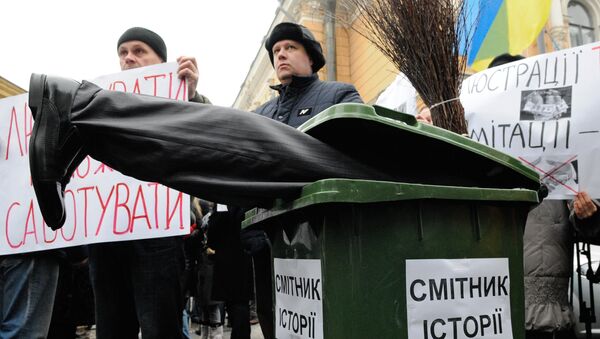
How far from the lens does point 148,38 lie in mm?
2898

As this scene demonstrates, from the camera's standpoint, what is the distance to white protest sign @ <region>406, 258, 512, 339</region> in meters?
1.47

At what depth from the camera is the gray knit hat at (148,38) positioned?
2.83m

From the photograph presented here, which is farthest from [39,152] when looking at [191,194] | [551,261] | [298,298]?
[551,261]

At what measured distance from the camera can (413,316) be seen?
146 cm

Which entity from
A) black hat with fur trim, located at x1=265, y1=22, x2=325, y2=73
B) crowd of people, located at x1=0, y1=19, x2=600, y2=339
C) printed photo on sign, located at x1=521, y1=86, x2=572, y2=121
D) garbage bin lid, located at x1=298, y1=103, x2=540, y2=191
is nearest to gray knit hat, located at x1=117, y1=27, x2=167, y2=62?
crowd of people, located at x1=0, y1=19, x2=600, y2=339

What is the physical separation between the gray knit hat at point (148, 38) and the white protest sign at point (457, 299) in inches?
82.7

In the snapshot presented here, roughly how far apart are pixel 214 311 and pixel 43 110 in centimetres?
465

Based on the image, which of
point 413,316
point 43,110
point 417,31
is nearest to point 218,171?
point 43,110

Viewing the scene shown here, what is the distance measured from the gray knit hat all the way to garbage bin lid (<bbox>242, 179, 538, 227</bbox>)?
1688 millimetres

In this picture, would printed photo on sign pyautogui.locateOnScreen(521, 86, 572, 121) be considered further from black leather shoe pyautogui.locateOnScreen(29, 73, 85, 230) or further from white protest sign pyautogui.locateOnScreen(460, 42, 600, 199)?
black leather shoe pyautogui.locateOnScreen(29, 73, 85, 230)

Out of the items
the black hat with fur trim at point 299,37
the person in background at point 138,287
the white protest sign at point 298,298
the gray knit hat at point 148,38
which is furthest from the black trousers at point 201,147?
the black hat with fur trim at point 299,37

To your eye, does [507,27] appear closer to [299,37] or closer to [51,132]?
[299,37]

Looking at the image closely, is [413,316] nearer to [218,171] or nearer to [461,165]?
[461,165]

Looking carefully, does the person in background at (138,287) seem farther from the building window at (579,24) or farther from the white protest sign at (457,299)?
the building window at (579,24)
